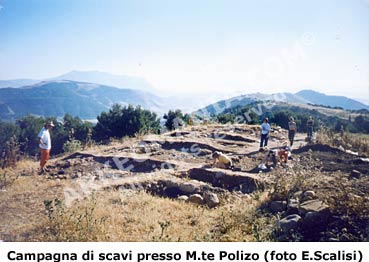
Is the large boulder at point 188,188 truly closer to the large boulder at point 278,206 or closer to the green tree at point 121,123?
the large boulder at point 278,206

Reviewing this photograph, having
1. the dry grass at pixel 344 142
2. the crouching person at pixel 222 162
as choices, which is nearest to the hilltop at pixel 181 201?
the crouching person at pixel 222 162

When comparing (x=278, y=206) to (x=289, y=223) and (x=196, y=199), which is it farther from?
(x=196, y=199)

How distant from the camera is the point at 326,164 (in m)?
8.23

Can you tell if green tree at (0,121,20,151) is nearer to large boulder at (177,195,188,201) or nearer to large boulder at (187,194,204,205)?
large boulder at (177,195,188,201)

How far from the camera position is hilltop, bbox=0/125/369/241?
4.22 meters

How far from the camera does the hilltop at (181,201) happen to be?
422cm

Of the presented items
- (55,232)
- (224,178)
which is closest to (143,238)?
(55,232)

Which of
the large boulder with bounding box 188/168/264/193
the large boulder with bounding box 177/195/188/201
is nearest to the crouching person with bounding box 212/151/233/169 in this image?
the large boulder with bounding box 188/168/264/193

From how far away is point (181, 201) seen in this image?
6090 mm

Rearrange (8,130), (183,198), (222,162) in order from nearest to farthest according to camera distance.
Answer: (183,198)
(222,162)
(8,130)

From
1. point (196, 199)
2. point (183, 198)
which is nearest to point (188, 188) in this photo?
point (183, 198)

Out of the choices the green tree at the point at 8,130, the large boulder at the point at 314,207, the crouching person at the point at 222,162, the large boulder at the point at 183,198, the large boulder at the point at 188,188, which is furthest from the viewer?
the green tree at the point at 8,130

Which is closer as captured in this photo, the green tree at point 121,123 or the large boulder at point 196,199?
the large boulder at point 196,199

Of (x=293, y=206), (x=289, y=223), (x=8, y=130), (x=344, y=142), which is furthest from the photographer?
(x=8, y=130)
